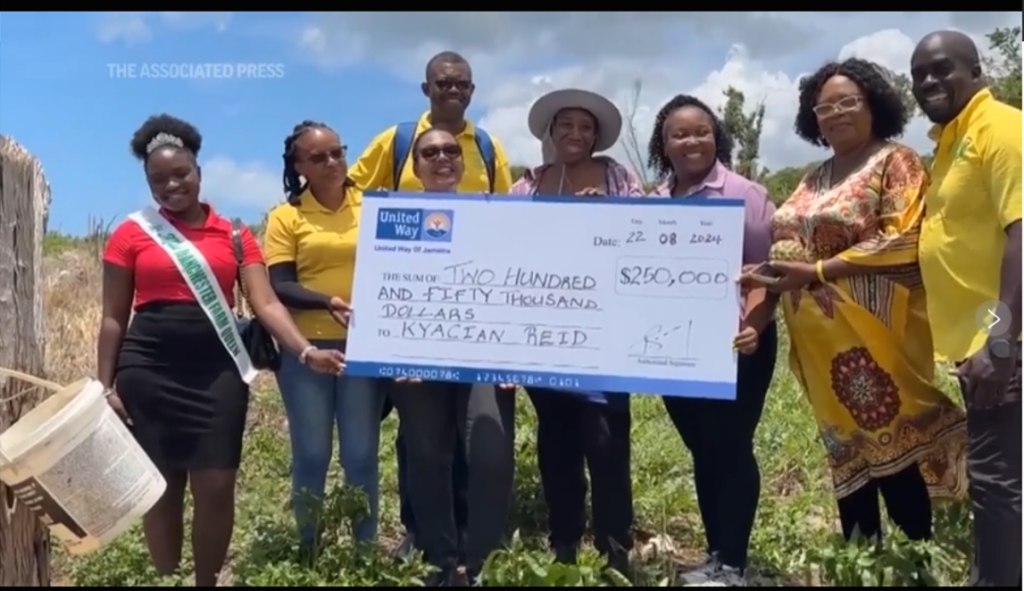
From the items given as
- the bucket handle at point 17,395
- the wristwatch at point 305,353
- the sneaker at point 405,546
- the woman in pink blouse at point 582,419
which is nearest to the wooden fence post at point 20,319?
the bucket handle at point 17,395

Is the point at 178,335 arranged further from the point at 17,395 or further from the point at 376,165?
the point at 376,165

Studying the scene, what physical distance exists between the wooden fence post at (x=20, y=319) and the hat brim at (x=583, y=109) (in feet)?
6.45

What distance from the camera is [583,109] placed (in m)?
4.02

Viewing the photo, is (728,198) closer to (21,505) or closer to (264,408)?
(21,505)

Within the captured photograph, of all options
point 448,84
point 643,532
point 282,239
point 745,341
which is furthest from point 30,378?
point 643,532

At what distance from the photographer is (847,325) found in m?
3.84

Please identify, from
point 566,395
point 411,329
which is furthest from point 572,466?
point 411,329

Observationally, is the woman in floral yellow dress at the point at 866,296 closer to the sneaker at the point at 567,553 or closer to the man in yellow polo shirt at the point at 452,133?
the sneaker at the point at 567,553

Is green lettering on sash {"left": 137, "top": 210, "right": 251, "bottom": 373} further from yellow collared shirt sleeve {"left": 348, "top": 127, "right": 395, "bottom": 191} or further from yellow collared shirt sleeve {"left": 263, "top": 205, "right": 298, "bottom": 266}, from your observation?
yellow collared shirt sleeve {"left": 348, "top": 127, "right": 395, "bottom": 191}

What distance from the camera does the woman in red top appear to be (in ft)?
12.8

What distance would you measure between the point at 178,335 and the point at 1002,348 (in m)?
2.85

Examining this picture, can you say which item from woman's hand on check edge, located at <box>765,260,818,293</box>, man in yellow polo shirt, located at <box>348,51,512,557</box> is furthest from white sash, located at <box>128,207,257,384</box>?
woman's hand on check edge, located at <box>765,260,818,293</box>

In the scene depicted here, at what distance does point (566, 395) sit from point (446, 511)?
2.10 ft

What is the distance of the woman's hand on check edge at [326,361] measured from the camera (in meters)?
3.96
